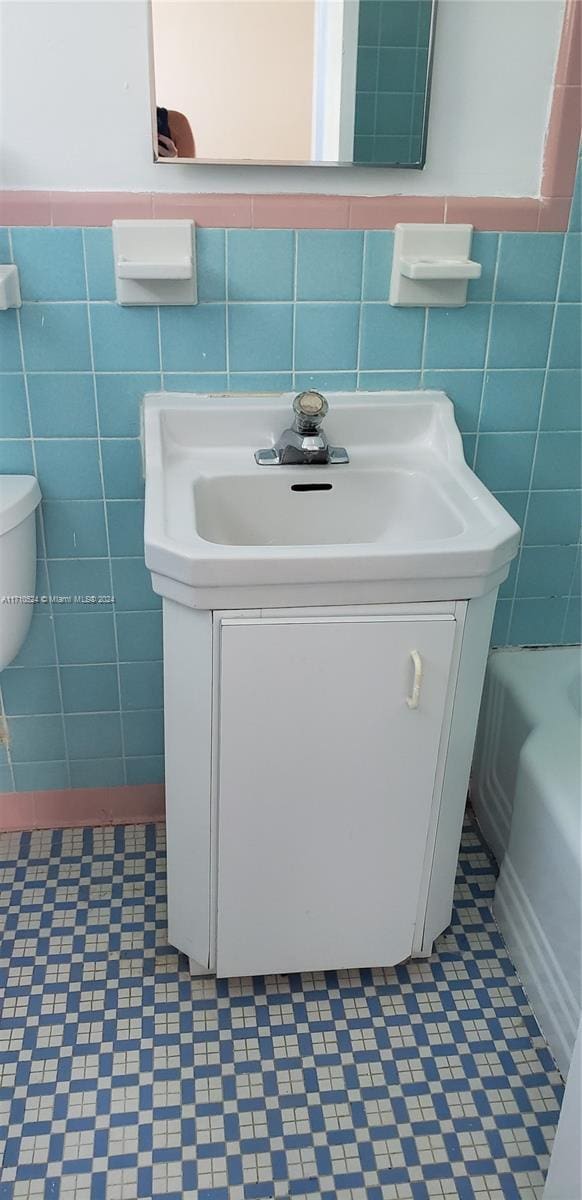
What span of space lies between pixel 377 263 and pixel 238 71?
37cm

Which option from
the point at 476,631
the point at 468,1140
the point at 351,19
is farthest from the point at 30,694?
the point at 351,19

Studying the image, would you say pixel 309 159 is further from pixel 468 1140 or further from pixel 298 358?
pixel 468 1140

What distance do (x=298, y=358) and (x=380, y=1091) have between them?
4.09ft

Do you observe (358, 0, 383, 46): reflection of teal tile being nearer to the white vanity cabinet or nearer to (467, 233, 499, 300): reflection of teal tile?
(467, 233, 499, 300): reflection of teal tile

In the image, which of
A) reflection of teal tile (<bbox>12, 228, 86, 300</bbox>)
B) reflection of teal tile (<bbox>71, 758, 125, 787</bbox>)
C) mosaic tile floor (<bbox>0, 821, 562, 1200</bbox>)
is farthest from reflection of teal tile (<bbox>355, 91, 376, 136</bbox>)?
mosaic tile floor (<bbox>0, 821, 562, 1200</bbox>)

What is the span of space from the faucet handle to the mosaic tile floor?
100 centimetres

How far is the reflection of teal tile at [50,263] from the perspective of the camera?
1596 millimetres

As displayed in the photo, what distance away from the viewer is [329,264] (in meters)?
1.67

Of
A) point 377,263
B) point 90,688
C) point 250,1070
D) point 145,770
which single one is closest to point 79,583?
point 90,688

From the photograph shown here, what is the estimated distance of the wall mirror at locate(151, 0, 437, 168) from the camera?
1.51 metres

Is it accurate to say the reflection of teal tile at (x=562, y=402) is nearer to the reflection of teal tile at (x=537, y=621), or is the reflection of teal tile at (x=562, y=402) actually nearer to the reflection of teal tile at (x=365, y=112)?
the reflection of teal tile at (x=537, y=621)

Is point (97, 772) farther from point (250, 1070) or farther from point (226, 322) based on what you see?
point (226, 322)

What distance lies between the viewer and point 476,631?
1503 mm

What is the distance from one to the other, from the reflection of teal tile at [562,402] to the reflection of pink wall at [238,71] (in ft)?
2.08
